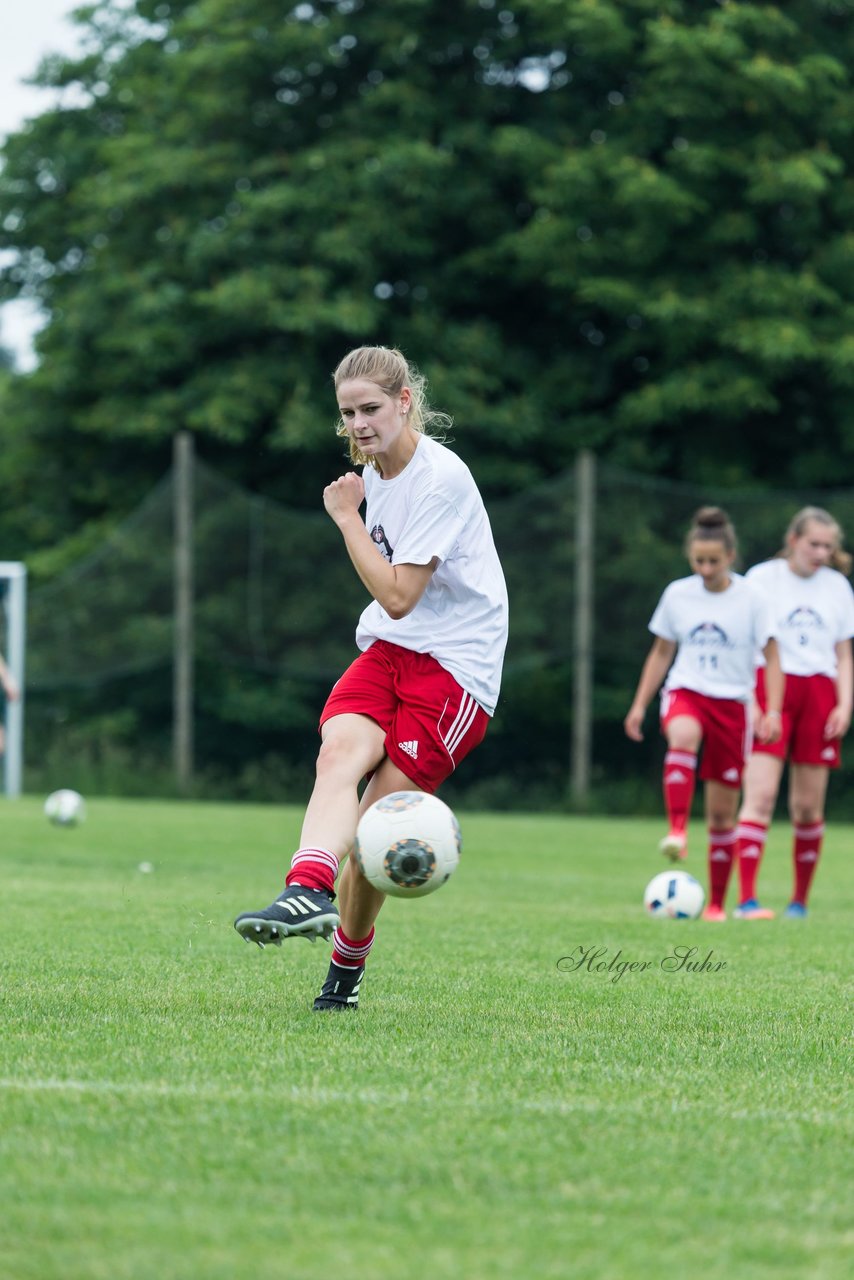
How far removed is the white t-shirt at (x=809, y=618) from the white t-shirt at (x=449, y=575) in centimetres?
473

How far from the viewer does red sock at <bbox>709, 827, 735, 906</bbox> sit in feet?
30.5

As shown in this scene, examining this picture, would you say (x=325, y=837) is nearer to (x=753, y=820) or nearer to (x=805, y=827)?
(x=753, y=820)

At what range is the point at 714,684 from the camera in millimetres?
9195

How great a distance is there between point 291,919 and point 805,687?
5.84 m

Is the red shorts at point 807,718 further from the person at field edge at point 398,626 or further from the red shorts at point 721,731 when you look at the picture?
the person at field edge at point 398,626

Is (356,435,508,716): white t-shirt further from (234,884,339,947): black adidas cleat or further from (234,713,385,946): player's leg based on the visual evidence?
(234,884,339,947): black adidas cleat

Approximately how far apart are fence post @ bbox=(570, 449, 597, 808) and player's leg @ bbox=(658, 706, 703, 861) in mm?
10915

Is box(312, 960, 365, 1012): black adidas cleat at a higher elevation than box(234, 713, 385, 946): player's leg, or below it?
below

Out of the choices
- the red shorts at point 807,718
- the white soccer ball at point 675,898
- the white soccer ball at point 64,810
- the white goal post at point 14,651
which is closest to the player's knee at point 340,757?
the white soccer ball at point 675,898

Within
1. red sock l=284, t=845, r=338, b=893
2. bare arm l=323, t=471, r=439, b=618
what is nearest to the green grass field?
red sock l=284, t=845, r=338, b=893

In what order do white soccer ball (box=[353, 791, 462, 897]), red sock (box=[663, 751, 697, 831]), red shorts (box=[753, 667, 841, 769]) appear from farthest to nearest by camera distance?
red shorts (box=[753, 667, 841, 769]) → red sock (box=[663, 751, 697, 831]) → white soccer ball (box=[353, 791, 462, 897])

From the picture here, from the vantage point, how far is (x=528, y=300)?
2392 centimetres

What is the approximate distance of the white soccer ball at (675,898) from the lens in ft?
28.9

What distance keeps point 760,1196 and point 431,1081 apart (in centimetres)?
108
